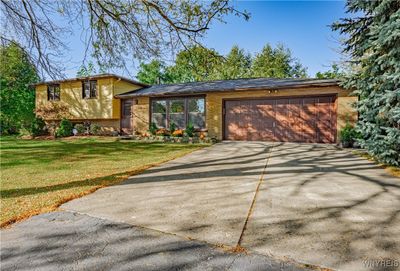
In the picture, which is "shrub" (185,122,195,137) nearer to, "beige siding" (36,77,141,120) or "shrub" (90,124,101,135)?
"beige siding" (36,77,141,120)

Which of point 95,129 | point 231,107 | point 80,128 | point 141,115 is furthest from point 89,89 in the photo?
point 231,107

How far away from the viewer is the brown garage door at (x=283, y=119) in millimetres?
11203

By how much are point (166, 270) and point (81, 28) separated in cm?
693

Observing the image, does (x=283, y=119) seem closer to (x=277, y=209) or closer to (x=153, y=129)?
(x=153, y=129)

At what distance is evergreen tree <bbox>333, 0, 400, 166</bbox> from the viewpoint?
5566mm

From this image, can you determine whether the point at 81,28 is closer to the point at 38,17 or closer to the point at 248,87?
the point at 38,17

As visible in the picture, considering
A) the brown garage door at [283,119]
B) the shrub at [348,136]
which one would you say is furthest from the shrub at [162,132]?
the shrub at [348,136]

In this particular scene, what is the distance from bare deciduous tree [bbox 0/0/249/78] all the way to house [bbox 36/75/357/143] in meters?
6.00

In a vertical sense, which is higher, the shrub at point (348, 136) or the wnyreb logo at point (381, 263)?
the shrub at point (348, 136)

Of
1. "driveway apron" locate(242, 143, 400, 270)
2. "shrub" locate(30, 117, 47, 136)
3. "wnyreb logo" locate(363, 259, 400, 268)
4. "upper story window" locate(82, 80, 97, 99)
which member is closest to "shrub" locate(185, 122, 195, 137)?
"upper story window" locate(82, 80, 97, 99)

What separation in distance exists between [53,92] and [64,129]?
436cm

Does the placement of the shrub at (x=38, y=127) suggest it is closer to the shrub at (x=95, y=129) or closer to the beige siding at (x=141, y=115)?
the shrub at (x=95, y=129)

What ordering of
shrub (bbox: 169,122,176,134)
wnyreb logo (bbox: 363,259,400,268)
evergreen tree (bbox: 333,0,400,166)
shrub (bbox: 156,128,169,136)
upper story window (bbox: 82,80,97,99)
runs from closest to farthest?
wnyreb logo (bbox: 363,259,400,268)
evergreen tree (bbox: 333,0,400,166)
shrub (bbox: 169,122,176,134)
shrub (bbox: 156,128,169,136)
upper story window (bbox: 82,80,97,99)

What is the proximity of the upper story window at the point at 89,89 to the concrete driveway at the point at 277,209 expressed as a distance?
13.5 m
